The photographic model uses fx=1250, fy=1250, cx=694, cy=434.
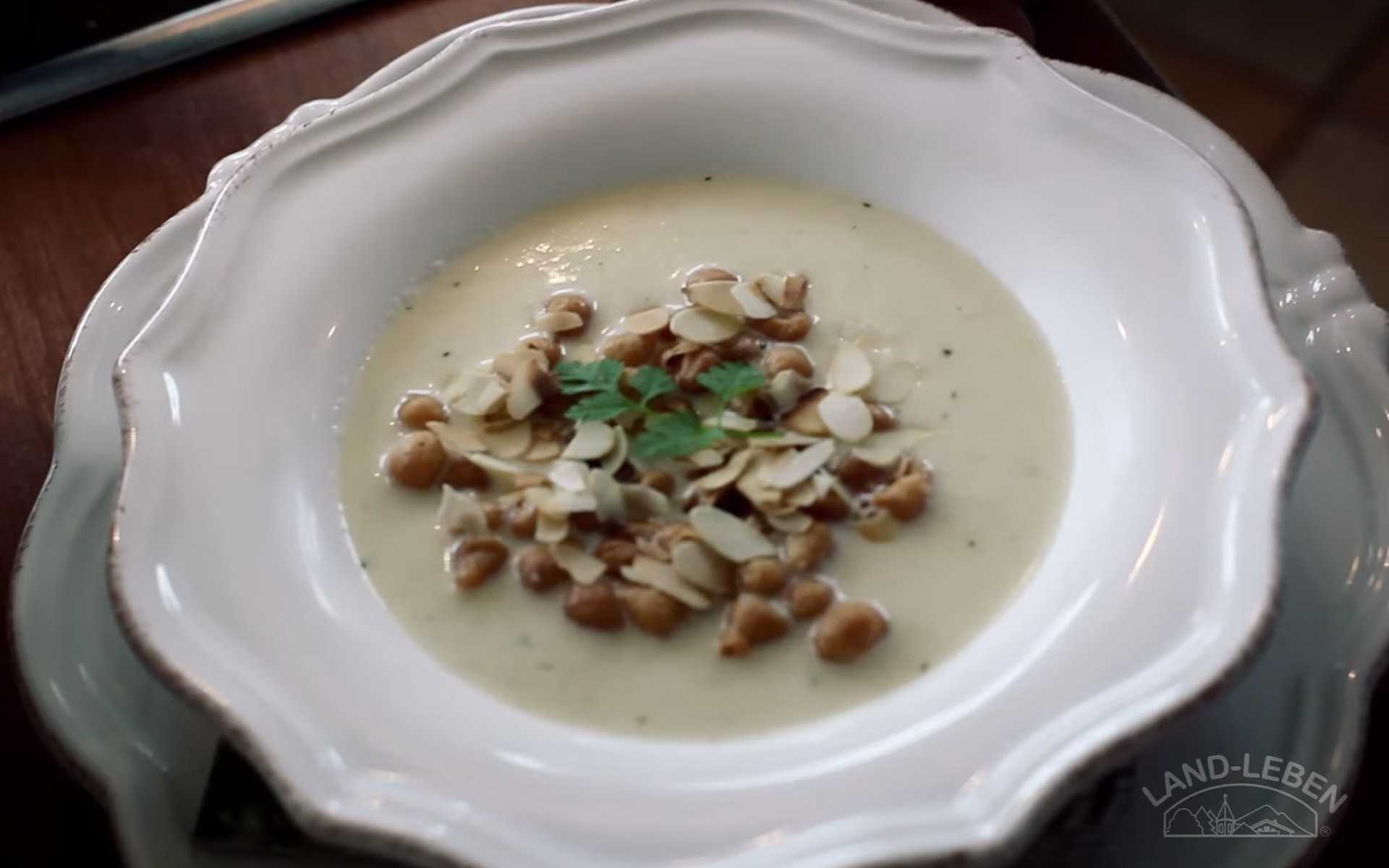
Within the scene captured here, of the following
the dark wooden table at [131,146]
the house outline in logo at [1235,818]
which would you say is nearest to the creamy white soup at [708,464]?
the house outline in logo at [1235,818]

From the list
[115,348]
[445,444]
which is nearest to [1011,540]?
[445,444]

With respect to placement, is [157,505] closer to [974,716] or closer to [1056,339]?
[974,716]

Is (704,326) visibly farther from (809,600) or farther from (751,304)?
(809,600)

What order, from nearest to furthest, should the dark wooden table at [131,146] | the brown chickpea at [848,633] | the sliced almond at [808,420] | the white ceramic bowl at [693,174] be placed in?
the white ceramic bowl at [693,174] < the brown chickpea at [848,633] < the sliced almond at [808,420] < the dark wooden table at [131,146]

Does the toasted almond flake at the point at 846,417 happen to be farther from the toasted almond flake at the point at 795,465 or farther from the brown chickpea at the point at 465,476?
the brown chickpea at the point at 465,476

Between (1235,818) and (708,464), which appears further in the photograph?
(708,464)

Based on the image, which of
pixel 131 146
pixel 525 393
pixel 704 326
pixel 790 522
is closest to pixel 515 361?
pixel 525 393

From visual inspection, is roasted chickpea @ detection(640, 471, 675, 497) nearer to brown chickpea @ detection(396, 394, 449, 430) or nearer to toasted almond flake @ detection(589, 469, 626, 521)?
toasted almond flake @ detection(589, 469, 626, 521)
